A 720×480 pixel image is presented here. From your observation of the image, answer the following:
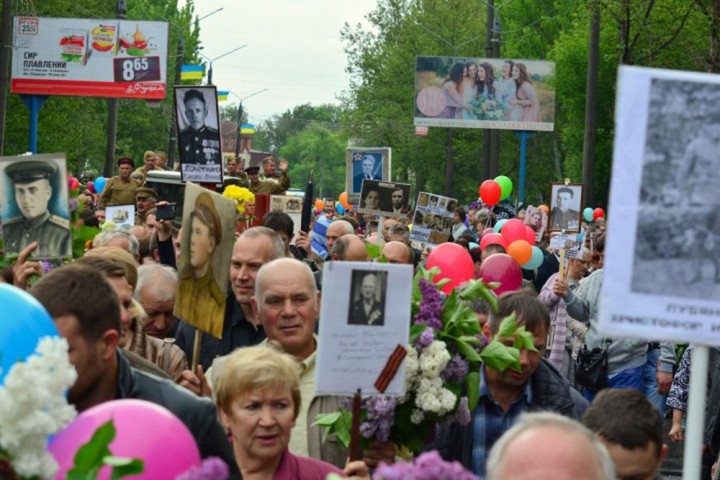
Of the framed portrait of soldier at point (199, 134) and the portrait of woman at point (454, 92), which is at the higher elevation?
the portrait of woman at point (454, 92)

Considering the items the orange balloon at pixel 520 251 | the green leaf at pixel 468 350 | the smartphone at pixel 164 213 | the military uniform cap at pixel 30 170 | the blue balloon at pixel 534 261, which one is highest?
the military uniform cap at pixel 30 170

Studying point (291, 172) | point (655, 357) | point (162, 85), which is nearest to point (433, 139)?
point (162, 85)

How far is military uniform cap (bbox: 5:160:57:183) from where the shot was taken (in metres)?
8.66

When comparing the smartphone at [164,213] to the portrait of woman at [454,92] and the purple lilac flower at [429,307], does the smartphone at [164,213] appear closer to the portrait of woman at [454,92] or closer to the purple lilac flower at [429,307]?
the purple lilac flower at [429,307]

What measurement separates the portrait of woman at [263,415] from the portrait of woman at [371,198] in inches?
419

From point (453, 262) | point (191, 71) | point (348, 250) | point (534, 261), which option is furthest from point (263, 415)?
point (191, 71)

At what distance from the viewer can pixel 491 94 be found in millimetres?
54344

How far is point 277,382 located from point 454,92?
5044 centimetres

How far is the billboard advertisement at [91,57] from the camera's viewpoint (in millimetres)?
46650

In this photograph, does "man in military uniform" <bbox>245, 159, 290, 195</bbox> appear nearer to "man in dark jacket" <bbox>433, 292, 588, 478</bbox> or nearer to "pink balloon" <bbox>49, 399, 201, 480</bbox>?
"man in dark jacket" <bbox>433, 292, 588, 478</bbox>

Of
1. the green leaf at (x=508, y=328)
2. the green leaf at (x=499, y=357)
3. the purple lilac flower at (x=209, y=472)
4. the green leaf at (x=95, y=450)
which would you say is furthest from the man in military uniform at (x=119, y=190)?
the purple lilac flower at (x=209, y=472)

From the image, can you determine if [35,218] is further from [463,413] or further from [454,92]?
[454,92]

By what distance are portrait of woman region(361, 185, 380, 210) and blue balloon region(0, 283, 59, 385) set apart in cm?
1188

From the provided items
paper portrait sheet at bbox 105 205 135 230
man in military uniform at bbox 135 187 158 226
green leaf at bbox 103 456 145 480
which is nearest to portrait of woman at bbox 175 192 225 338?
green leaf at bbox 103 456 145 480
